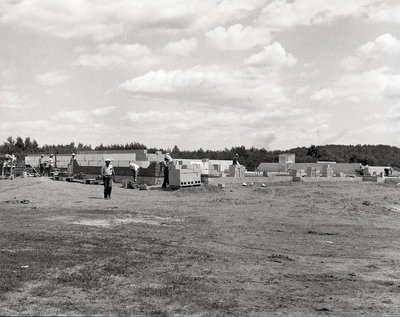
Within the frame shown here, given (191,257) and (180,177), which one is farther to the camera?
(180,177)

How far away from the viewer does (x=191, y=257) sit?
28.7 ft

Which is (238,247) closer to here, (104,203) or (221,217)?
(221,217)

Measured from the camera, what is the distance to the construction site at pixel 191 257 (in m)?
6.00

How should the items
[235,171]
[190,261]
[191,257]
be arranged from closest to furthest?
[190,261] → [191,257] → [235,171]

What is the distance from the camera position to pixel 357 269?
28.1 feet

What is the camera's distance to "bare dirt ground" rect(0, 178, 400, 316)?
597 centimetres

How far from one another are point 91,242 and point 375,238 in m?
7.51

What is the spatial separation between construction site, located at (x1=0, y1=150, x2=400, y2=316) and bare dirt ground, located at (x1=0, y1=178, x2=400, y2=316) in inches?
0.9

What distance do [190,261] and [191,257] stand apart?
34 centimetres

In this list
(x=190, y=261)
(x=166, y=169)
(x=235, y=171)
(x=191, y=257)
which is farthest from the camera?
(x=235, y=171)

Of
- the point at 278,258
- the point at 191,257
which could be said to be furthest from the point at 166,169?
the point at 191,257

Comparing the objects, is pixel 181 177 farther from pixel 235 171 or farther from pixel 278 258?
pixel 278 258

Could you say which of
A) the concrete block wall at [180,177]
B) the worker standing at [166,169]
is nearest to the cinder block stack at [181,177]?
the concrete block wall at [180,177]

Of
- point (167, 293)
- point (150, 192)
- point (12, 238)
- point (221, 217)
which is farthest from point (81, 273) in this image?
point (150, 192)
